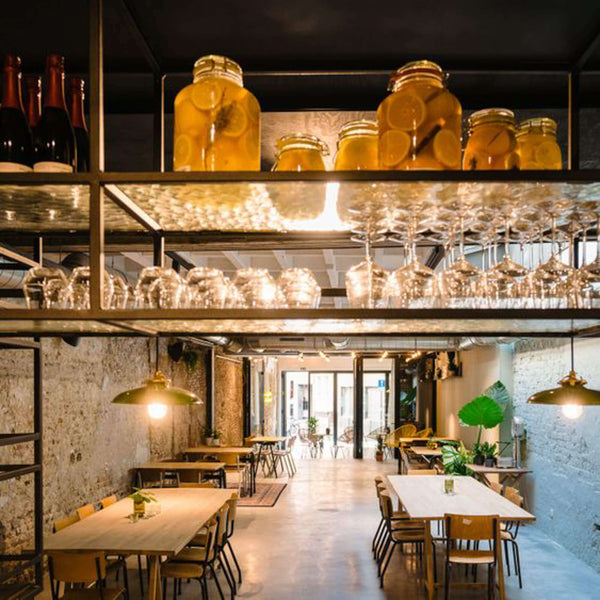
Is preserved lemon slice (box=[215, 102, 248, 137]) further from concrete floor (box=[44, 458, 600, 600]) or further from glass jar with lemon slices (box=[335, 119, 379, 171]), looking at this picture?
concrete floor (box=[44, 458, 600, 600])

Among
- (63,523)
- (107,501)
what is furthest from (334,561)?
(63,523)

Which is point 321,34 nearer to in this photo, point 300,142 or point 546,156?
point 300,142

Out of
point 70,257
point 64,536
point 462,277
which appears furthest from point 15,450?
point 462,277

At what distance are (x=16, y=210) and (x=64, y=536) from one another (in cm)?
339

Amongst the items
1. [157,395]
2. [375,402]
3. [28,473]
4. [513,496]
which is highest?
[157,395]

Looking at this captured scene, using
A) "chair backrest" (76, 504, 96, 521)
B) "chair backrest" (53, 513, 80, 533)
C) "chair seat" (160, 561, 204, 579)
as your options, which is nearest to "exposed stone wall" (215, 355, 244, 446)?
"chair backrest" (76, 504, 96, 521)

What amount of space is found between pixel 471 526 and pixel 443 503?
0.81m

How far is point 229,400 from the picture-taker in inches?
590

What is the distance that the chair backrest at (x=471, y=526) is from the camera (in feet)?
16.3

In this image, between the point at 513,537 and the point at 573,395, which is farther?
the point at 513,537

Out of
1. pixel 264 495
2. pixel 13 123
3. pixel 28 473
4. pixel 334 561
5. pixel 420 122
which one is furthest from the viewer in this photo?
pixel 264 495

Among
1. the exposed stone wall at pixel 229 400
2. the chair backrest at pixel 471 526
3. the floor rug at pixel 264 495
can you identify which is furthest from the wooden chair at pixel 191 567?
the exposed stone wall at pixel 229 400

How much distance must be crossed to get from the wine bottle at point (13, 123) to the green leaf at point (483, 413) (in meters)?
7.73

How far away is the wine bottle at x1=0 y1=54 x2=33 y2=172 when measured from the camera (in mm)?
2066
